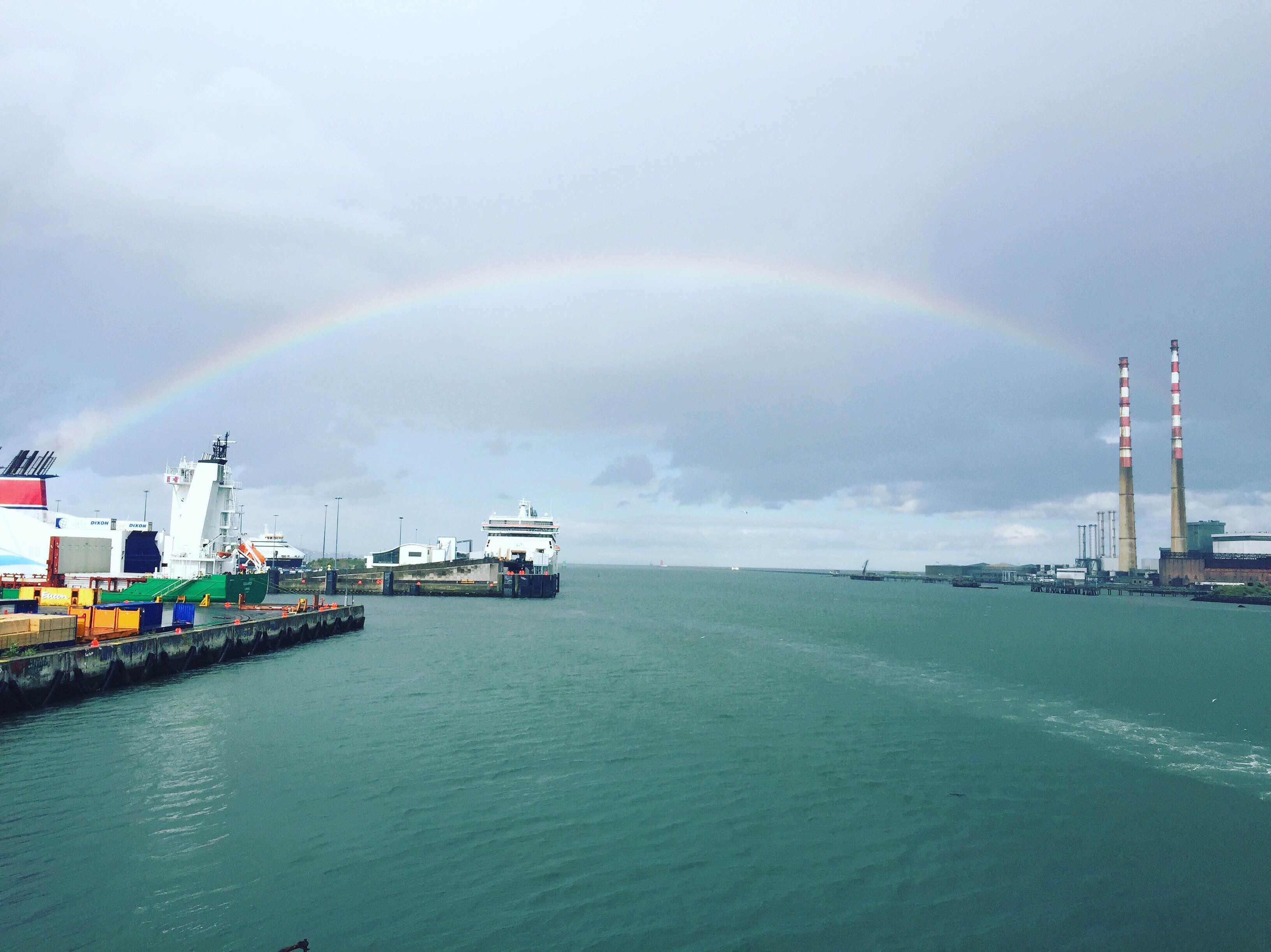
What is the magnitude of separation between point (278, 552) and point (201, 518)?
238ft

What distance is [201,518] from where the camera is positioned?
76.2 metres

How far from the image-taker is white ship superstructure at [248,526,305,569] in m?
141

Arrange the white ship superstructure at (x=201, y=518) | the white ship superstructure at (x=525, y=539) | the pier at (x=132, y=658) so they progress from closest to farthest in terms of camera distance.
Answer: the pier at (x=132, y=658)
the white ship superstructure at (x=201, y=518)
the white ship superstructure at (x=525, y=539)

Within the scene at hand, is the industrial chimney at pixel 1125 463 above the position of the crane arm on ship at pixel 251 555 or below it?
above

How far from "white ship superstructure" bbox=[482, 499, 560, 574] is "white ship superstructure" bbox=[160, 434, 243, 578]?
56.8 metres

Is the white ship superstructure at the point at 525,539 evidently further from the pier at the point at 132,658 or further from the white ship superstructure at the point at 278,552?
the pier at the point at 132,658

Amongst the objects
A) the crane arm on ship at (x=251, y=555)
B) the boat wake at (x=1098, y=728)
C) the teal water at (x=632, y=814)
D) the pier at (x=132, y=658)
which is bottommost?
the boat wake at (x=1098, y=728)

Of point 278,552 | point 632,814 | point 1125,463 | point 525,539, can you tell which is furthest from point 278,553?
point 1125,463

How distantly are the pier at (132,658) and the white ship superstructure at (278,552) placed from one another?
9416 cm

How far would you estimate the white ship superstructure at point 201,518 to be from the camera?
247ft

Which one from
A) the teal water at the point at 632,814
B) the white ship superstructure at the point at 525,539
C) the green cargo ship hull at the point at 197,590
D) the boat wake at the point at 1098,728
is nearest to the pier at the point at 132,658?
the teal water at the point at 632,814

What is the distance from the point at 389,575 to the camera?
120 m

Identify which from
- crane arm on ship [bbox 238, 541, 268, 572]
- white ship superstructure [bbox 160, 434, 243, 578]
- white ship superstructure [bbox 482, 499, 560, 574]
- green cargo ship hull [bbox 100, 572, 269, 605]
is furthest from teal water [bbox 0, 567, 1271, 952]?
white ship superstructure [bbox 482, 499, 560, 574]

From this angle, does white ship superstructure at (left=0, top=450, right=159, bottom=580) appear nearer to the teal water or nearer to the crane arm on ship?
the crane arm on ship
